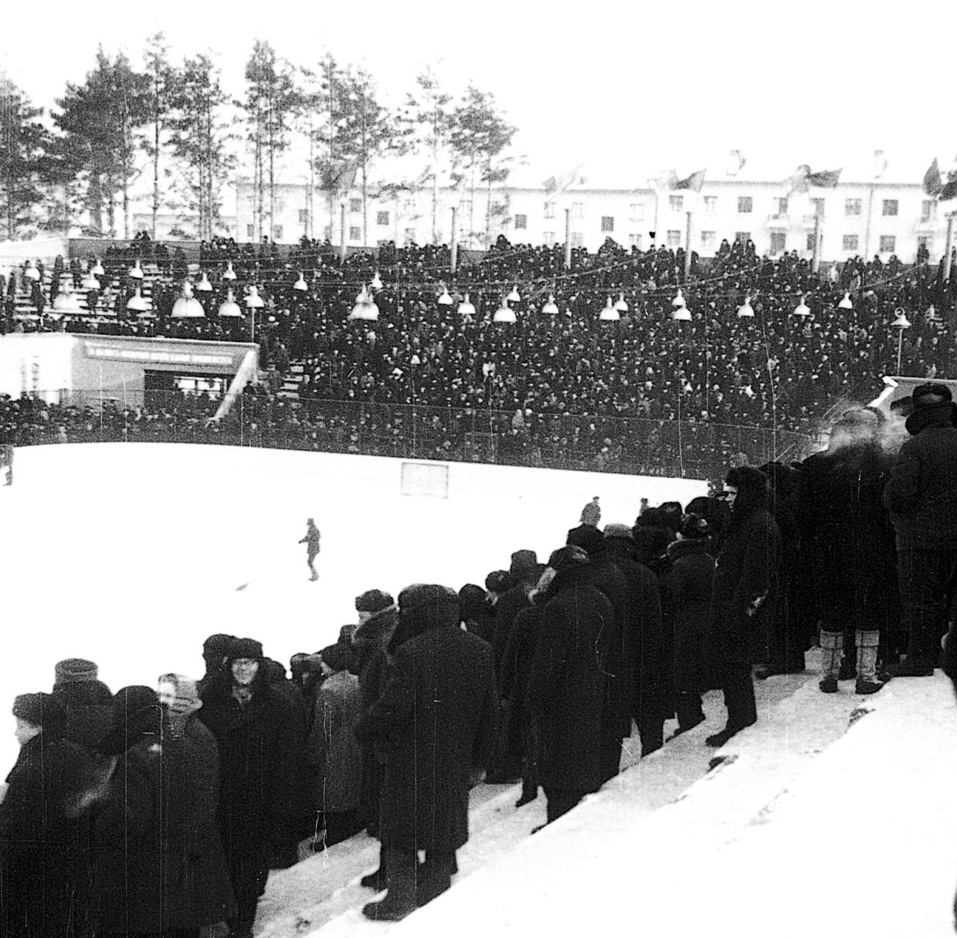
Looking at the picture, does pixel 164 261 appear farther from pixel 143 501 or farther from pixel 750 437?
pixel 750 437

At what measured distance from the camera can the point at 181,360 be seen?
2005 cm

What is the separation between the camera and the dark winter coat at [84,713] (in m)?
3.30

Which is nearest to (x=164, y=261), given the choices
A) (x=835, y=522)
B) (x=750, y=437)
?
(x=750, y=437)

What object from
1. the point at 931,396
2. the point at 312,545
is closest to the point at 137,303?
the point at 312,545

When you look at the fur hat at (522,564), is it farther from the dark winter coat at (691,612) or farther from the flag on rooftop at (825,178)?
the flag on rooftop at (825,178)

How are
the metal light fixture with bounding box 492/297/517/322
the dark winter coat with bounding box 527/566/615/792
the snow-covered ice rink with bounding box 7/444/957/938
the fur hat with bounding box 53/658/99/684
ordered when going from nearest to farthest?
the snow-covered ice rink with bounding box 7/444/957/938, the fur hat with bounding box 53/658/99/684, the dark winter coat with bounding box 527/566/615/792, the metal light fixture with bounding box 492/297/517/322

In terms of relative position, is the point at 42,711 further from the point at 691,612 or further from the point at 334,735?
the point at 691,612

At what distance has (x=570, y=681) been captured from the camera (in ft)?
13.4

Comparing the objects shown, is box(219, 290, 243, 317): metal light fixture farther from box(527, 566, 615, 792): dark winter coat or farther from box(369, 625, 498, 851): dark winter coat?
box(369, 625, 498, 851): dark winter coat

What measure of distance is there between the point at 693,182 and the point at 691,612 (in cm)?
1327

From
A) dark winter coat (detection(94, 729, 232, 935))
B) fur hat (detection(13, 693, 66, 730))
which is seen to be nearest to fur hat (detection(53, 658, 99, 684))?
fur hat (detection(13, 693, 66, 730))

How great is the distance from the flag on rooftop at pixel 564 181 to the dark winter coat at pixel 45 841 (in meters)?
16.0

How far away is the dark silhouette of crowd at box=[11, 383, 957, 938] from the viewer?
3131mm

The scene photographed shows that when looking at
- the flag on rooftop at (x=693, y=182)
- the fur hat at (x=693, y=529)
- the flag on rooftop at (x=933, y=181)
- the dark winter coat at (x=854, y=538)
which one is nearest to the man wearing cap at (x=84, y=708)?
the fur hat at (x=693, y=529)
